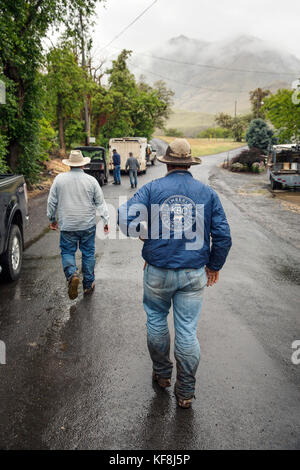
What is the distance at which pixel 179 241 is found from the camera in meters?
3.02

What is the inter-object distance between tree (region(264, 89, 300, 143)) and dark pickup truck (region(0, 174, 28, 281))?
14191mm

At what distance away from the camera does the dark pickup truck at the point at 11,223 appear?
5.29 metres

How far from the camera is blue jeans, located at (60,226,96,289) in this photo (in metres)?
5.14

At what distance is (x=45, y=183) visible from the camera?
723 inches

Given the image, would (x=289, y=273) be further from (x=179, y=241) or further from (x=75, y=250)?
(x=179, y=241)

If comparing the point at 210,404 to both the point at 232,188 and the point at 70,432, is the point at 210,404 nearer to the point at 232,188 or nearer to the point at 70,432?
the point at 70,432

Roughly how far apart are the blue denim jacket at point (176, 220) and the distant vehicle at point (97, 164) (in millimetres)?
15590

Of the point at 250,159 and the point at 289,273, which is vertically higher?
the point at 250,159

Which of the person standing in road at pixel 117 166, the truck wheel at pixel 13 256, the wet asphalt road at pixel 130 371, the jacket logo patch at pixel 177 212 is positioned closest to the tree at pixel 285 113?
the person standing in road at pixel 117 166

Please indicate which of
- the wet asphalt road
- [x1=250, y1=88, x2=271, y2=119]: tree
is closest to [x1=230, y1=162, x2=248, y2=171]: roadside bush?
the wet asphalt road

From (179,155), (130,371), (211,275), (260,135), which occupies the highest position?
(260,135)

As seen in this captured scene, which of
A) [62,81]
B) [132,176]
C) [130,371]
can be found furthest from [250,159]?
[130,371]

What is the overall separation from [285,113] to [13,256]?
50.4ft

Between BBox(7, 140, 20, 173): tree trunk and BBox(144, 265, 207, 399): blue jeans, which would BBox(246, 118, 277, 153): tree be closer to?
BBox(7, 140, 20, 173): tree trunk
